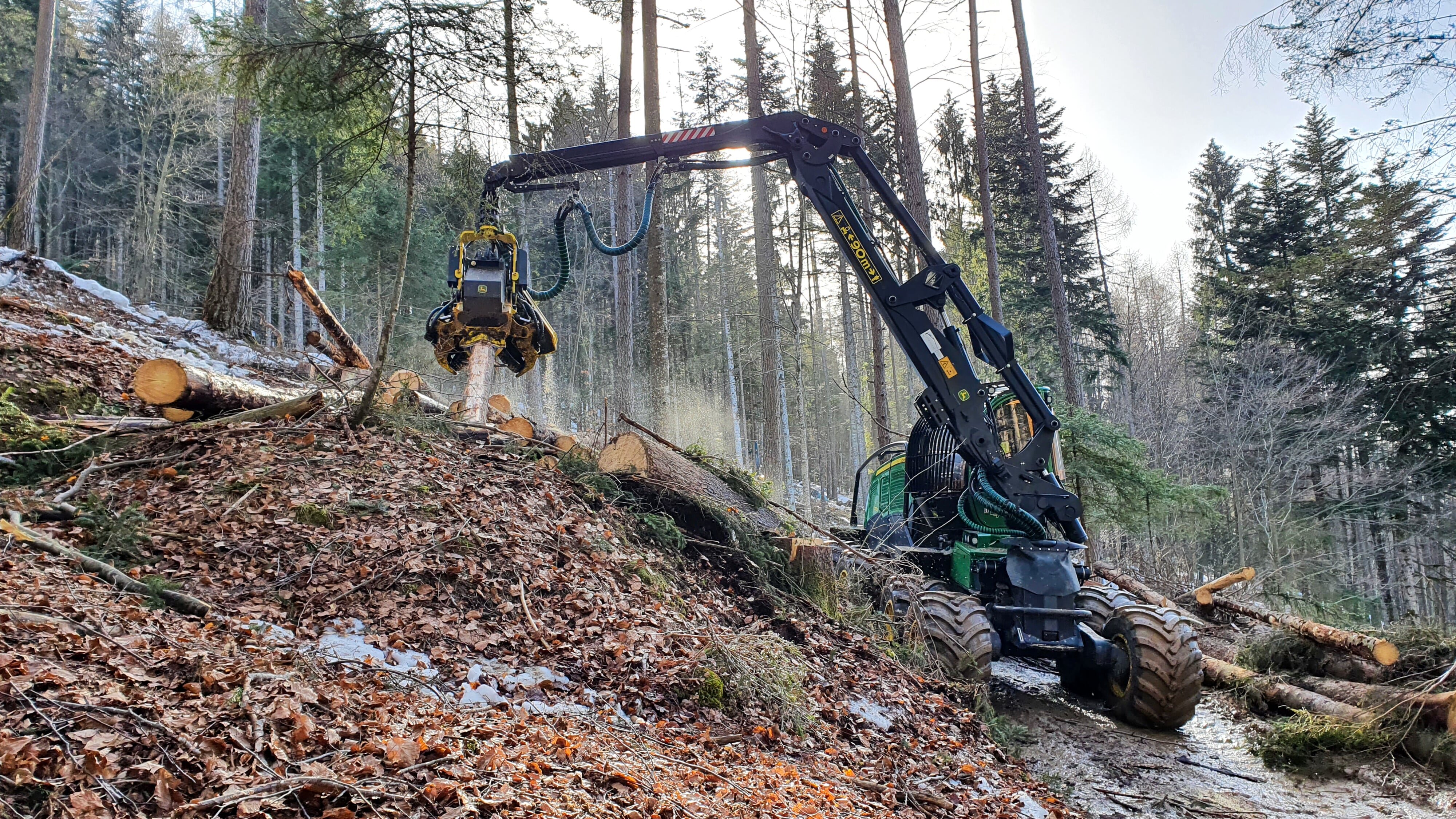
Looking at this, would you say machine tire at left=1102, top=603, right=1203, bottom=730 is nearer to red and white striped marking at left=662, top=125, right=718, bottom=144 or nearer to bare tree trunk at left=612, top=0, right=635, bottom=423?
red and white striped marking at left=662, top=125, right=718, bottom=144

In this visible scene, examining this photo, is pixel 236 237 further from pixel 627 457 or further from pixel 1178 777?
pixel 1178 777

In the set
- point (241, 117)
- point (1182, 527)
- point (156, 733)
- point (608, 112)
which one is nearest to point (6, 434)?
point (156, 733)

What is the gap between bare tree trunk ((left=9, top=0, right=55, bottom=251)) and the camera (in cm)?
1236

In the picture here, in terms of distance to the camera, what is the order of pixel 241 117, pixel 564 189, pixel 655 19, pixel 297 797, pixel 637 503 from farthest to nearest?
pixel 655 19 → pixel 241 117 → pixel 564 189 → pixel 637 503 → pixel 297 797

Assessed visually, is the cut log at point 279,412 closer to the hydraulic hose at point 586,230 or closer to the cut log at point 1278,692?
the hydraulic hose at point 586,230

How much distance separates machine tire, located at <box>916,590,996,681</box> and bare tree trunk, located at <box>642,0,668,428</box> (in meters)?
5.41

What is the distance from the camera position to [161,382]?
5848 millimetres

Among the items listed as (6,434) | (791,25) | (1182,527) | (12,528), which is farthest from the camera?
(1182,527)

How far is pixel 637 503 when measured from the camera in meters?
6.68

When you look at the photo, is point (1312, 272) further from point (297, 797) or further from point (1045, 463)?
point (297, 797)

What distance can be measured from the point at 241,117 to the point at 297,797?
9.58 metres

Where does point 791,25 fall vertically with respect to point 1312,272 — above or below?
above

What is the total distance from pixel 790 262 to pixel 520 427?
20189mm

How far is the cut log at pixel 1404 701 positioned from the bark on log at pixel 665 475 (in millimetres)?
4987
